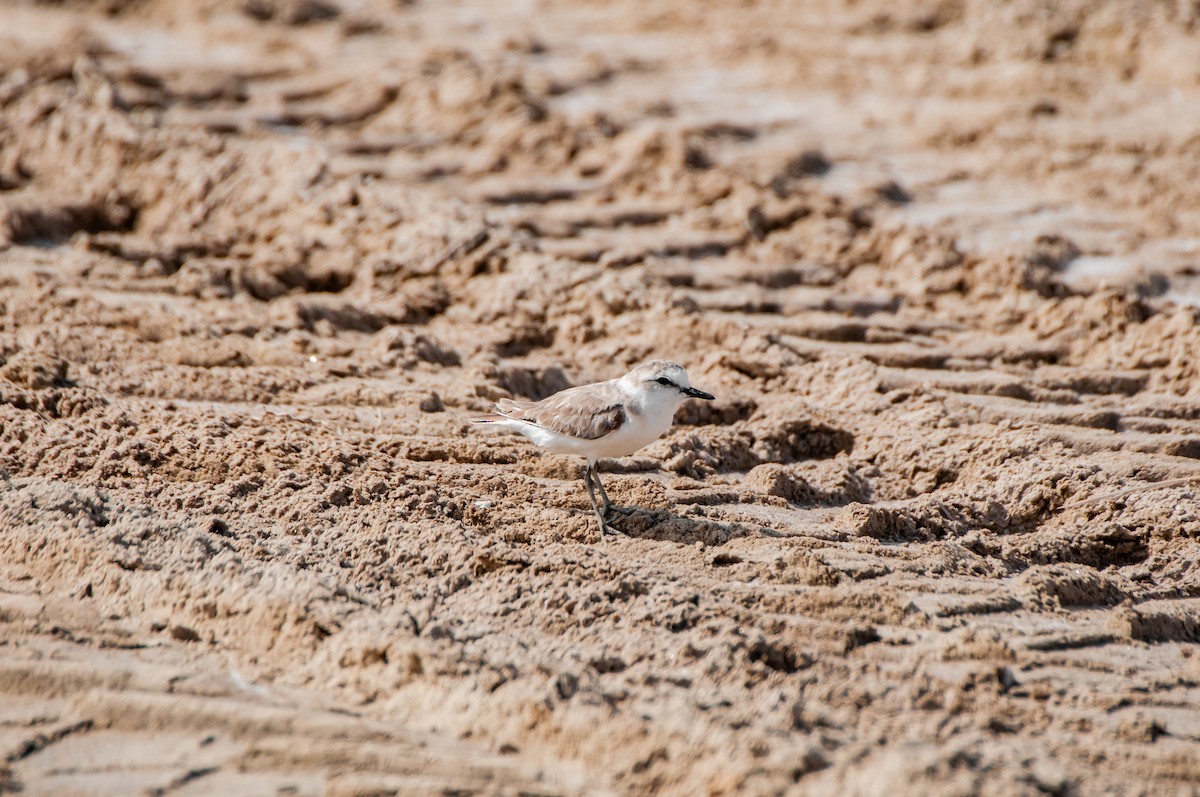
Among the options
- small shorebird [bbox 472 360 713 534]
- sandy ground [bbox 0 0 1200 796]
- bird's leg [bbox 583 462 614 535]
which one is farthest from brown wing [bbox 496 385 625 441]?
sandy ground [bbox 0 0 1200 796]

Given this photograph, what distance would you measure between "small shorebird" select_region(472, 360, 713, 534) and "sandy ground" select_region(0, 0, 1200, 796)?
0.23 meters

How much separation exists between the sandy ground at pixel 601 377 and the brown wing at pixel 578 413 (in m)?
0.31

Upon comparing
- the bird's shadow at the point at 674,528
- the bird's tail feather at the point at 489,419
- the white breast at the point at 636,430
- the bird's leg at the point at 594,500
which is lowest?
the bird's shadow at the point at 674,528

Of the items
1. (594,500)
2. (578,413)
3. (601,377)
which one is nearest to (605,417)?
(578,413)

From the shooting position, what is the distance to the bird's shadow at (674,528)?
4617 mm

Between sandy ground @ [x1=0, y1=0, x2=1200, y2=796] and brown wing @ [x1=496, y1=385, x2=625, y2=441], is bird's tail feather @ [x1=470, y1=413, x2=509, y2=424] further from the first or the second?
sandy ground @ [x1=0, y1=0, x2=1200, y2=796]

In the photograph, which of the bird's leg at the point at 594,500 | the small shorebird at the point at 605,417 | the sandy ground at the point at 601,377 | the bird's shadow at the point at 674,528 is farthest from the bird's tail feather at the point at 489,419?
the bird's shadow at the point at 674,528

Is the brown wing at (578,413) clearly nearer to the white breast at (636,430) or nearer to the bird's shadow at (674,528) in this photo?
the white breast at (636,430)

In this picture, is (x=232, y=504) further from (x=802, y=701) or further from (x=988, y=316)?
(x=988, y=316)

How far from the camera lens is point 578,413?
490 cm

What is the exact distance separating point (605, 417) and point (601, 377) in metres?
1.43

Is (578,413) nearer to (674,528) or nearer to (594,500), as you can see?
(594,500)

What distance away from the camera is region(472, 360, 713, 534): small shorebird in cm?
480

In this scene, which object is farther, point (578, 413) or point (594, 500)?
point (578, 413)
